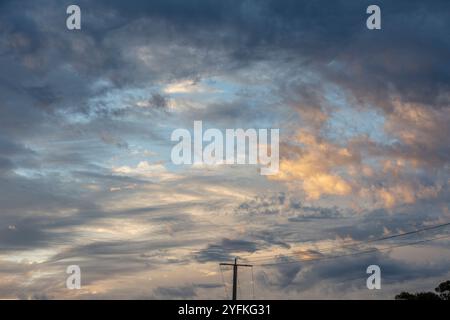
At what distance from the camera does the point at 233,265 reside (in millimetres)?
86500
